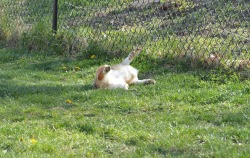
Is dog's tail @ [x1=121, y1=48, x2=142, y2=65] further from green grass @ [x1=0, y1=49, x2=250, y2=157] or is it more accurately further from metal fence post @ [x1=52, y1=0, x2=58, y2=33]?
metal fence post @ [x1=52, y1=0, x2=58, y2=33]

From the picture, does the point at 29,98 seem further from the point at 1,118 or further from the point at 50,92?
the point at 1,118

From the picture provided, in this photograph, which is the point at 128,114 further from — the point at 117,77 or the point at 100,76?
the point at 117,77

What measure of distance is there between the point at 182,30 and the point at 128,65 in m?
1.50

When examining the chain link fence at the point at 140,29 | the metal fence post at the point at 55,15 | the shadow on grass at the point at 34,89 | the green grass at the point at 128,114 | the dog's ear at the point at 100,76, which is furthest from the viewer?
the metal fence post at the point at 55,15

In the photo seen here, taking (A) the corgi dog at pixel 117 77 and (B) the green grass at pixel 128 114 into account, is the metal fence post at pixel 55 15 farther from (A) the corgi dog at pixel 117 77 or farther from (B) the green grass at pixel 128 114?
(A) the corgi dog at pixel 117 77

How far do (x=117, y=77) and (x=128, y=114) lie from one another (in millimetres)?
1389

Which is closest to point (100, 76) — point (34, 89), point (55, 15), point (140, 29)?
point (34, 89)

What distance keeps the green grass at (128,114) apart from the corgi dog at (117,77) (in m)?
0.15

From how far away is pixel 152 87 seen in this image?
20.7ft

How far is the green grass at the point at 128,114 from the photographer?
425 cm

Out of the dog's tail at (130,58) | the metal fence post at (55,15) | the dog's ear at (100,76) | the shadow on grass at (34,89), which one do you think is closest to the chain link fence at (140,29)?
the metal fence post at (55,15)

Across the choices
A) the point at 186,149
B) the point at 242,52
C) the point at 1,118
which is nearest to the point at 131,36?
the point at 242,52

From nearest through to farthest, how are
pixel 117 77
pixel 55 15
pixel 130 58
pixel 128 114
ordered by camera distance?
pixel 128 114 → pixel 117 77 → pixel 130 58 → pixel 55 15

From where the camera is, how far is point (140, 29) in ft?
26.1
